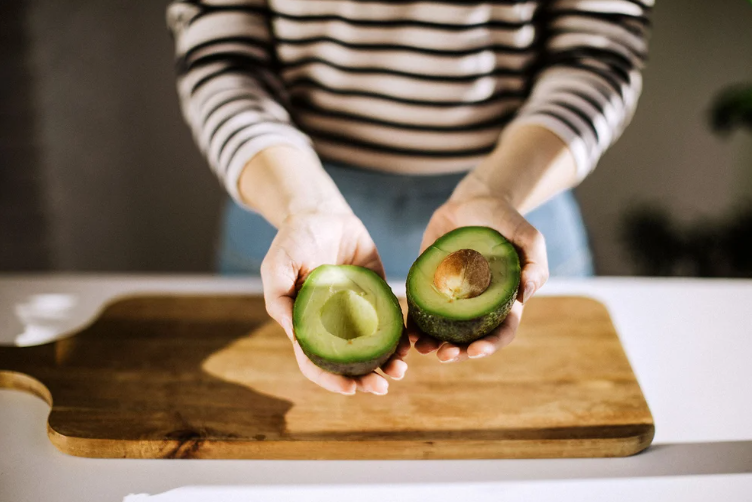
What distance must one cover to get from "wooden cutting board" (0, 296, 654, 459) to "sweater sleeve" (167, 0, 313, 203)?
28 cm

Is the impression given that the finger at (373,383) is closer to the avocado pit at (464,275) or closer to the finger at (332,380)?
the finger at (332,380)

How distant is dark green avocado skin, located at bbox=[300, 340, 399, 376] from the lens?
72 cm

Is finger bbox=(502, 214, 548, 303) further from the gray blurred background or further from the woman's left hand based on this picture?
the gray blurred background

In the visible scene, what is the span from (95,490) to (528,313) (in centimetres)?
69

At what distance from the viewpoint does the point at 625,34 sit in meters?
1.10

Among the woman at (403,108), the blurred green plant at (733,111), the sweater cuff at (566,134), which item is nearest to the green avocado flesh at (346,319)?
the woman at (403,108)

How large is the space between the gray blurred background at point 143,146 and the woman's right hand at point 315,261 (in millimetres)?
1461

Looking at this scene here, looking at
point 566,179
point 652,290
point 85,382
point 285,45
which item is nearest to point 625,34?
point 566,179

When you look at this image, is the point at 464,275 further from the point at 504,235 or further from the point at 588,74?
the point at 588,74

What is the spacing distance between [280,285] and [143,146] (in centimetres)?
162

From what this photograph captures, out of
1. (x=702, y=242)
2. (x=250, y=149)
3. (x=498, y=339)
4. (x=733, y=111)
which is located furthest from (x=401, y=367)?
(x=702, y=242)

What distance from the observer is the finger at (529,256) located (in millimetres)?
787

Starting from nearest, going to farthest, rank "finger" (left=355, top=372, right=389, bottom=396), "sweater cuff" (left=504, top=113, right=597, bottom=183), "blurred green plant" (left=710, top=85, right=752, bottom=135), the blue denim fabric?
"finger" (left=355, top=372, right=389, bottom=396), "sweater cuff" (left=504, top=113, right=597, bottom=183), the blue denim fabric, "blurred green plant" (left=710, top=85, right=752, bottom=135)

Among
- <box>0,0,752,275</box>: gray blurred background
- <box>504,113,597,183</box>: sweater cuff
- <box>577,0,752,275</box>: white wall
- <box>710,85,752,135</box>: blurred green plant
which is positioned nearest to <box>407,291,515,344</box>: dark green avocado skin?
<box>504,113,597,183</box>: sweater cuff
